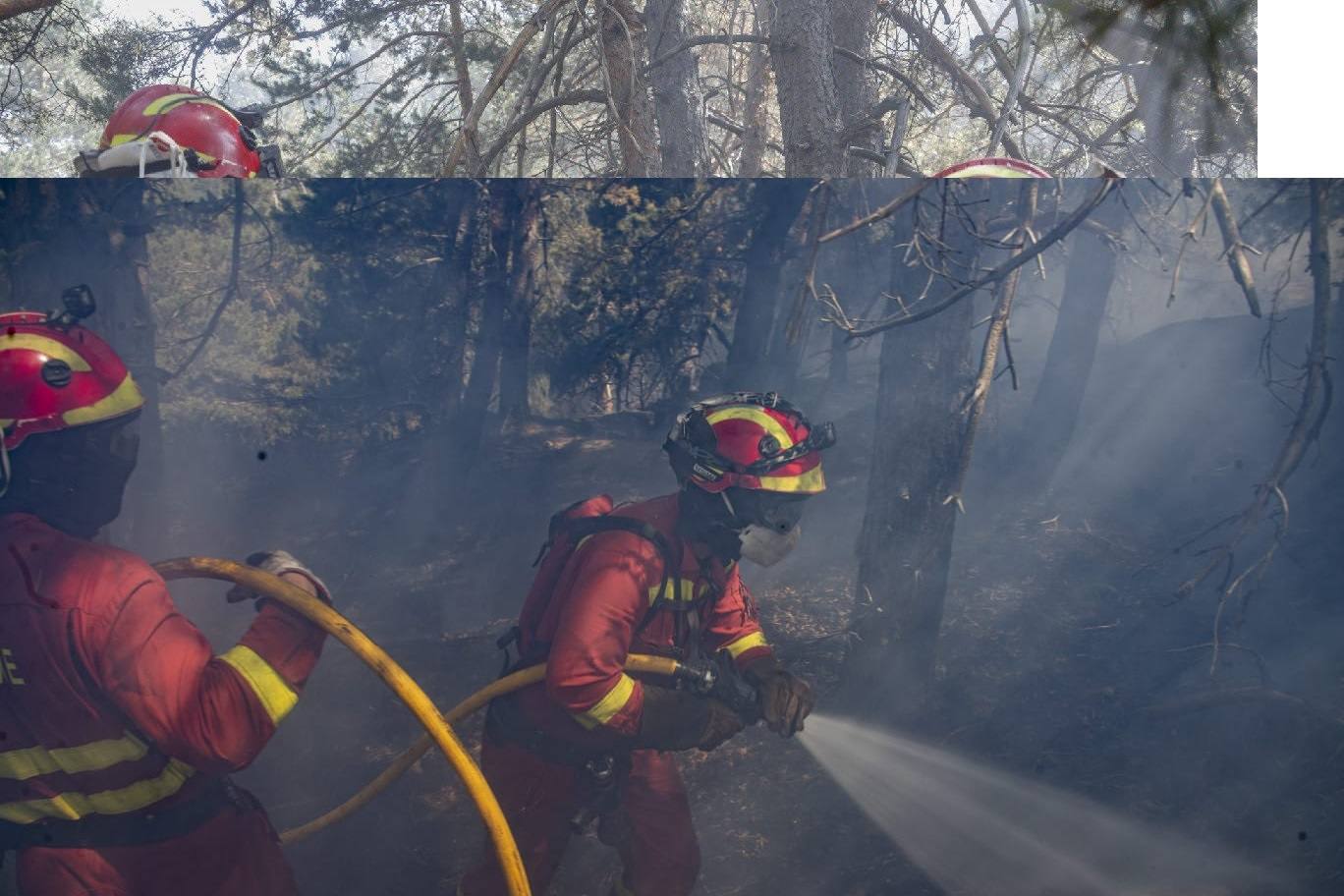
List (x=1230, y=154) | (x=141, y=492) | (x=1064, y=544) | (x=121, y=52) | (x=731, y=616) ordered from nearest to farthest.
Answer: (x=141, y=492), (x=731, y=616), (x=1064, y=544), (x=1230, y=154), (x=121, y=52)

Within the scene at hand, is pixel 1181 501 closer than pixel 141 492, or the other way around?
pixel 141 492

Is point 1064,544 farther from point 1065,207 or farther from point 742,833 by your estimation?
point 742,833

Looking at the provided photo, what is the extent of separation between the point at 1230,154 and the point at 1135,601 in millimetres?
9565

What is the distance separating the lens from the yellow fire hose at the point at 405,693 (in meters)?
2.97

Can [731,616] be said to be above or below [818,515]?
below

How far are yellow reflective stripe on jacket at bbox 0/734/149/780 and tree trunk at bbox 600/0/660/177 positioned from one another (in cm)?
705

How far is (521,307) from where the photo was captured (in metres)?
3.31

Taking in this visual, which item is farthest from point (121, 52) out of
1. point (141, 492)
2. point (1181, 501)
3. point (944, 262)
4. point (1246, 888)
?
point (1246, 888)

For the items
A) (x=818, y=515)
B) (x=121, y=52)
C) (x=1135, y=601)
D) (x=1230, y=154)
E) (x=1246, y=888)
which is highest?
(x=121, y=52)

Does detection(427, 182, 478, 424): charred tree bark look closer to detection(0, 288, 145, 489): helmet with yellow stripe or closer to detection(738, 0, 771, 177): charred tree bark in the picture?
detection(0, 288, 145, 489): helmet with yellow stripe

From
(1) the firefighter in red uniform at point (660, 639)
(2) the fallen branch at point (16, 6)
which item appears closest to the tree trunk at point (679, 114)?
(2) the fallen branch at point (16, 6)

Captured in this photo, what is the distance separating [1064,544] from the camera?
3.53 meters

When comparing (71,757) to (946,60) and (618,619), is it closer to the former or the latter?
(618,619)

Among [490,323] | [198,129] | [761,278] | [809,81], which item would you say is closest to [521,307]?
[490,323]
